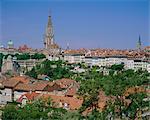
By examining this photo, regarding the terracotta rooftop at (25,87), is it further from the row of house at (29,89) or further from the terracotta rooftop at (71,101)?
the terracotta rooftop at (71,101)

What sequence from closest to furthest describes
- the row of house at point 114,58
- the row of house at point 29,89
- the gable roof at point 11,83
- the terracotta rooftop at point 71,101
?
the terracotta rooftop at point 71,101
the row of house at point 29,89
the gable roof at point 11,83
the row of house at point 114,58

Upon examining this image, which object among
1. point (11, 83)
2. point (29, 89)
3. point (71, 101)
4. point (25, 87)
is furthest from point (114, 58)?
point (71, 101)

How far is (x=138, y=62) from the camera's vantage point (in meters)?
26.2

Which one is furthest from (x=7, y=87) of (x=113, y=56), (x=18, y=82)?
(x=113, y=56)

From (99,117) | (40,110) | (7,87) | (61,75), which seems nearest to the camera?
(99,117)

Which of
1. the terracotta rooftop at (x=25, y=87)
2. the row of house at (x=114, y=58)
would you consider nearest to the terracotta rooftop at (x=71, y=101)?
the terracotta rooftop at (x=25, y=87)

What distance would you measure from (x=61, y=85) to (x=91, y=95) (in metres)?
5.56

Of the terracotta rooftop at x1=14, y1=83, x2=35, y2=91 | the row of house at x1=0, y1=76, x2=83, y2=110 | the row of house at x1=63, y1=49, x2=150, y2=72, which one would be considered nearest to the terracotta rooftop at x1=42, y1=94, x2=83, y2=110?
the row of house at x1=0, y1=76, x2=83, y2=110

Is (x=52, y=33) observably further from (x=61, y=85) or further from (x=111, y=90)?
(x=111, y=90)

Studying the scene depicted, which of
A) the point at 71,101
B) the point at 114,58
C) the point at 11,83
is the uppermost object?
the point at 114,58

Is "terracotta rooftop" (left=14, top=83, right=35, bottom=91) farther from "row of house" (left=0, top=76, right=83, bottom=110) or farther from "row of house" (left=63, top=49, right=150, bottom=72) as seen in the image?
"row of house" (left=63, top=49, right=150, bottom=72)

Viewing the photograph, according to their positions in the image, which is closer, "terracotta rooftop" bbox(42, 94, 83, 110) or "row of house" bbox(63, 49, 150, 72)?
"terracotta rooftop" bbox(42, 94, 83, 110)

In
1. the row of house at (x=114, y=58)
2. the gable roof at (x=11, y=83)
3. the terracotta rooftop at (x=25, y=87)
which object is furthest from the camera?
the row of house at (x=114, y=58)

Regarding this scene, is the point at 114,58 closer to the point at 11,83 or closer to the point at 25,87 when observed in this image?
the point at 11,83
